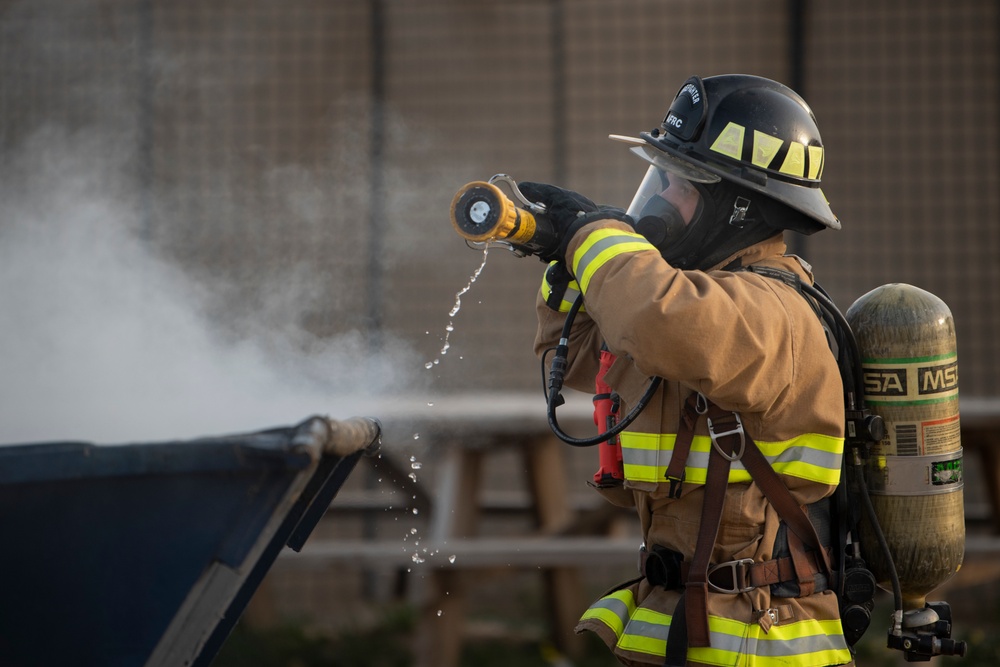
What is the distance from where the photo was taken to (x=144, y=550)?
6.04ft

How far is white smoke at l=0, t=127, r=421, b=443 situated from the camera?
12.5ft

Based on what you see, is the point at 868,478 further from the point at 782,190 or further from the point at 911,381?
the point at 782,190

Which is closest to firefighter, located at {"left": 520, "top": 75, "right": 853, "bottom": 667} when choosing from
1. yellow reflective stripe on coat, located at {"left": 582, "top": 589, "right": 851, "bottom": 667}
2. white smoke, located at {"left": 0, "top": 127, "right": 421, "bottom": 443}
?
yellow reflective stripe on coat, located at {"left": 582, "top": 589, "right": 851, "bottom": 667}

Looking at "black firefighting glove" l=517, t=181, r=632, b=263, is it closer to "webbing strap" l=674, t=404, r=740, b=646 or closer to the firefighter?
the firefighter

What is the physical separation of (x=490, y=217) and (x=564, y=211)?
196 mm

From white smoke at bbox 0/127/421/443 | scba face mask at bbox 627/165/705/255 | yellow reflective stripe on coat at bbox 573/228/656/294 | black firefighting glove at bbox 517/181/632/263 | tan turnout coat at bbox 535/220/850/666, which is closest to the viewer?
tan turnout coat at bbox 535/220/850/666

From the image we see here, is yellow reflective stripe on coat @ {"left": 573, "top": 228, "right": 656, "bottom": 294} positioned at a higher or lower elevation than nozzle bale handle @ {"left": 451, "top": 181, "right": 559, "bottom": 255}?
lower

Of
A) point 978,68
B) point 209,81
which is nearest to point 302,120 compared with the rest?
point 209,81

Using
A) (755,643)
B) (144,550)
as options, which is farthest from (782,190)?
(144,550)

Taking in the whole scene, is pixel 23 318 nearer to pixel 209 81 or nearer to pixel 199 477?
pixel 209 81

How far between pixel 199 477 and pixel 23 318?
3.27 metres

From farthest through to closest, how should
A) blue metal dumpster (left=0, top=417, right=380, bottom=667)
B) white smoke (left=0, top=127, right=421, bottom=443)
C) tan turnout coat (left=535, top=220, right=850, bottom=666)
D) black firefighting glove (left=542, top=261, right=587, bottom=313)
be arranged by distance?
white smoke (left=0, top=127, right=421, bottom=443) < black firefighting glove (left=542, top=261, right=587, bottom=313) < tan turnout coat (left=535, top=220, right=850, bottom=666) < blue metal dumpster (left=0, top=417, right=380, bottom=667)

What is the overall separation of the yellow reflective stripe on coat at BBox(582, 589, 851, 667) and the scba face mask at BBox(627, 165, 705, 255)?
0.82 m

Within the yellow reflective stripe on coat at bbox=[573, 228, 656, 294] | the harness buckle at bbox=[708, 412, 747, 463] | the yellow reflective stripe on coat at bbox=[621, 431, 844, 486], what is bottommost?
the yellow reflective stripe on coat at bbox=[621, 431, 844, 486]
